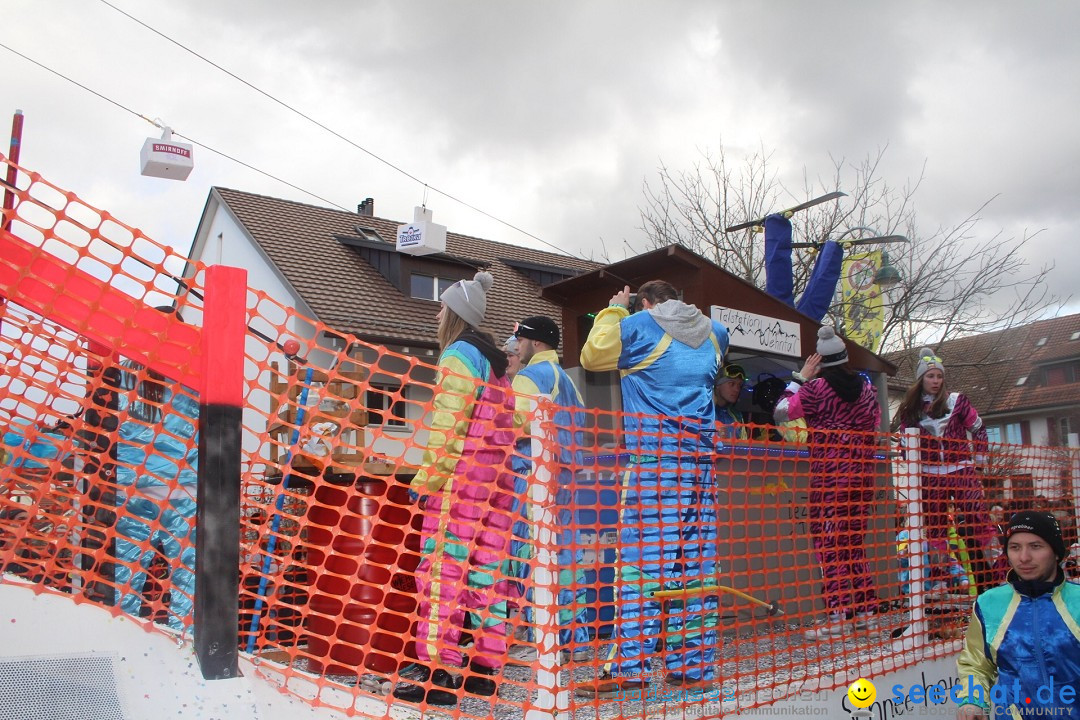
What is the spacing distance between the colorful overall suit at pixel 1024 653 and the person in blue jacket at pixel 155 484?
2.98 meters

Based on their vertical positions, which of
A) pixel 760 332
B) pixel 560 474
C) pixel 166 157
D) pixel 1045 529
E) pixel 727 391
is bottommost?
pixel 1045 529

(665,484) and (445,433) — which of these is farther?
(665,484)

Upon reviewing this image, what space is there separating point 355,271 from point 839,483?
1686cm

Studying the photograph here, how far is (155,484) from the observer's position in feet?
12.4

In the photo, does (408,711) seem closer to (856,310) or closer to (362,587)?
(362,587)

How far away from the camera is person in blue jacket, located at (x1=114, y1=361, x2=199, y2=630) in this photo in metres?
2.46

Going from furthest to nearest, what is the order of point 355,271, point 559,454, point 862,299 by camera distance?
point 355,271 → point 862,299 → point 559,454

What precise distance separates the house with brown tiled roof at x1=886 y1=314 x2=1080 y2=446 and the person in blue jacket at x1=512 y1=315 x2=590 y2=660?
9.40 m

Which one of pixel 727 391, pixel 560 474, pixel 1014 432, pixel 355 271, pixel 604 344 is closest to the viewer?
pixel 560 474

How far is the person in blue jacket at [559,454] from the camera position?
2877 mm

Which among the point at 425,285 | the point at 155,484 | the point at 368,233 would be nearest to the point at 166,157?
the point at 155,484

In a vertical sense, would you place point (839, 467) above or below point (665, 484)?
above

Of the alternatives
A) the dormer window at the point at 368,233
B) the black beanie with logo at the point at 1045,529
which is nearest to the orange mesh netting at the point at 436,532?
the black beanie with logo at the point at 1045,529

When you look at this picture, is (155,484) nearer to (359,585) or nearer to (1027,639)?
(359,585)
